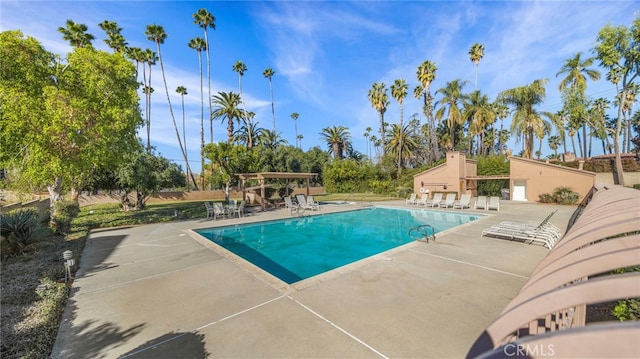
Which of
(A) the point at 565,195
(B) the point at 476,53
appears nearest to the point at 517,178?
(A) the point at 565,195

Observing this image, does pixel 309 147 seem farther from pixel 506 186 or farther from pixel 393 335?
pixel 393 335

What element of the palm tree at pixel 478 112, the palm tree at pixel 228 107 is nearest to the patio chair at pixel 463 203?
the palm tree at pixel 478 112

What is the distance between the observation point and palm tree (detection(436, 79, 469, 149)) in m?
32.9

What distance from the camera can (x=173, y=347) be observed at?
10.8 ft

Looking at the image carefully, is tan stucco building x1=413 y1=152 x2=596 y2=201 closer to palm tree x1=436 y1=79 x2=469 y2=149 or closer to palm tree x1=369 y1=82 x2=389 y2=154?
palm tree x1=436 y1=79 x2=469 y2=149

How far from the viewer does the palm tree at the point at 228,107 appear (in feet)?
122

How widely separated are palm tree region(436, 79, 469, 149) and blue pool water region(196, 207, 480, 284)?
20805mm

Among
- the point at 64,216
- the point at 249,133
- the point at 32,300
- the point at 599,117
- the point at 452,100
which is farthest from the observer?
the point at 249,133

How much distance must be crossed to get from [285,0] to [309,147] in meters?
36.1

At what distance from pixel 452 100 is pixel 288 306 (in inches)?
1412

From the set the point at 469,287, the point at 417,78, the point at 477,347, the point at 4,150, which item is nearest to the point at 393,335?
the point at 477,347

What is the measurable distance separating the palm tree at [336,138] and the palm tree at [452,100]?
1870 centimetres

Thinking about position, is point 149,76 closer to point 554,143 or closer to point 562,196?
point 562,196

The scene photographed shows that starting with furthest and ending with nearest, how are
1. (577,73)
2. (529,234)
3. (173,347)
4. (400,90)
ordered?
(400,90) < (577,73) < (529,234) < (173,347)
